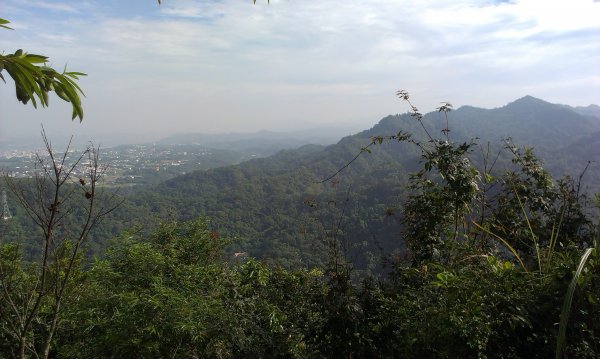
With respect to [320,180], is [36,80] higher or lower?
higher

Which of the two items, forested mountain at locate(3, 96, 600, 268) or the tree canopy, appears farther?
forested mountain at locate(3, 96, 600, 268)

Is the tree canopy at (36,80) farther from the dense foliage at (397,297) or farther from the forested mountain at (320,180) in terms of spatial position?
the forested mountain at (320,180)

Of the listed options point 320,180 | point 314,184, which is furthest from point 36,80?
point 314,184

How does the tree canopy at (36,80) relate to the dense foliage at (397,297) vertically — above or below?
above

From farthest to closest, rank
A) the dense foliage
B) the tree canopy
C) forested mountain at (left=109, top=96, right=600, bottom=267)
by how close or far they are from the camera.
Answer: forested mountain at (left=109, top=96, right=600, bottom=267), the dense foliage, the tree canopy

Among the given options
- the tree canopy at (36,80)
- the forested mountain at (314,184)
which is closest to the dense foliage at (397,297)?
the forested mountain at (314,184)

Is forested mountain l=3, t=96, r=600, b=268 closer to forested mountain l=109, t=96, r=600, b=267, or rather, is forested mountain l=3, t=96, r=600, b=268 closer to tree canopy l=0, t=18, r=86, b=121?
forested mountain l=109, t=96, r=600, b=267

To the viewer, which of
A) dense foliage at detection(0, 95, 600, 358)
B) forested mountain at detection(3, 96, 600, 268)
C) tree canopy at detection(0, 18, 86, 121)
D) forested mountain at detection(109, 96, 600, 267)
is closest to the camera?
tree canopy at detection(0, 18, 86, 121)

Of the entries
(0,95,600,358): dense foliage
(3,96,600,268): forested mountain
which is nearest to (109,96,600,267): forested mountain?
(3,96,600,268): forested mountain

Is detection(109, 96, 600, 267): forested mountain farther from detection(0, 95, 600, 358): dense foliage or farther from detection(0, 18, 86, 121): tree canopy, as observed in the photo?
detection(0, 18, 86, 121): tree canopy

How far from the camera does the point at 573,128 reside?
103688mm

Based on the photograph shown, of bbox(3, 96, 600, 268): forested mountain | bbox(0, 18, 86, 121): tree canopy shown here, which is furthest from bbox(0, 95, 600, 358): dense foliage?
bbox(0, 18, 86, 121): tree canopy

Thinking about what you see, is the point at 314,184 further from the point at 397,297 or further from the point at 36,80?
the point at 36,80

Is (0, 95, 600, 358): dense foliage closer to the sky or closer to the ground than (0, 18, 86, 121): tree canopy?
closer to the ground
